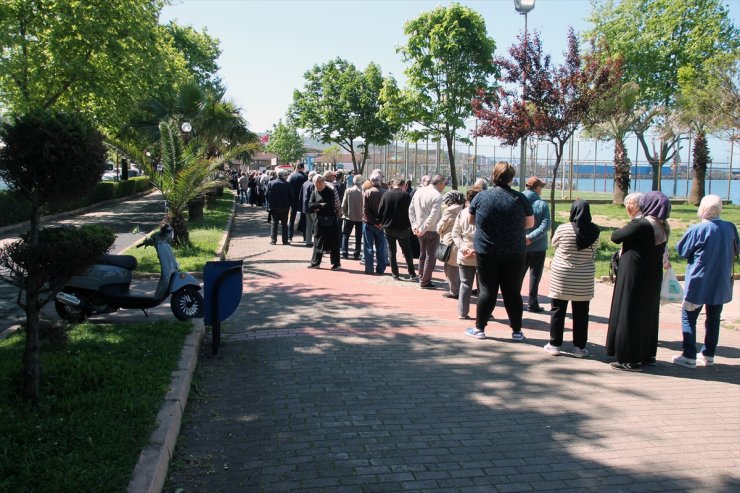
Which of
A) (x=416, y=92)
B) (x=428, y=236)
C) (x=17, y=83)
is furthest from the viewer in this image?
(x=416, y=92)

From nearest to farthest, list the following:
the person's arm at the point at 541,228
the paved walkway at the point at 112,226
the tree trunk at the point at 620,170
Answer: the paved walkway at the point at 112,226
the person's arm at the point at 541,228
the tree trunk at the point at 620,170

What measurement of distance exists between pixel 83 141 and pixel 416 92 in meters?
20.9

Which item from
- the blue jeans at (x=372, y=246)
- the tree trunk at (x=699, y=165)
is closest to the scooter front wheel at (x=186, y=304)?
the blue jeans at (x=372, y=246)

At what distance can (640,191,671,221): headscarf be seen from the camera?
5.80 m

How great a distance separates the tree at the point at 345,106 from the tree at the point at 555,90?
65.3 feet

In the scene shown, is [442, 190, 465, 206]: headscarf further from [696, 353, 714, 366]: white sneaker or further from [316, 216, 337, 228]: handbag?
[696, 353, 714, 366]: white sneaker

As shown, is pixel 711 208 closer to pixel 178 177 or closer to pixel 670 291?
pixel 670 291

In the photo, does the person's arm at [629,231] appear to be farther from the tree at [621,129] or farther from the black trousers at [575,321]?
the tree at [621,129]

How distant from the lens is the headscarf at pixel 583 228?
611 centimetres

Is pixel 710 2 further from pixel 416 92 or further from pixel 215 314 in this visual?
pixel 215 314

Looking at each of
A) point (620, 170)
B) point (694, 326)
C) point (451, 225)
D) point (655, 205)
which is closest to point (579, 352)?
point (694, 326)

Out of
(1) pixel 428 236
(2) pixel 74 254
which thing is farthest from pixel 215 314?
(1) pixel 428 236

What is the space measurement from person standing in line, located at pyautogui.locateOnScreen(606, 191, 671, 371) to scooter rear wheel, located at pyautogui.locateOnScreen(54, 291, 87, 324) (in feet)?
18.8

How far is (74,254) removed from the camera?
166 inches
